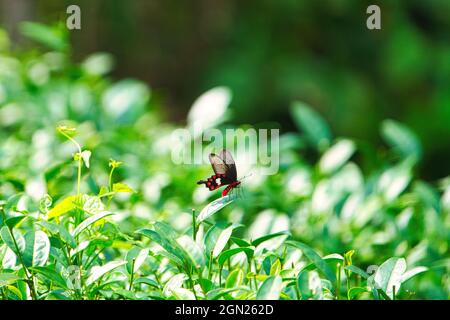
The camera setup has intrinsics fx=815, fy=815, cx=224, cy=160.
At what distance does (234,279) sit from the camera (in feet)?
3.58

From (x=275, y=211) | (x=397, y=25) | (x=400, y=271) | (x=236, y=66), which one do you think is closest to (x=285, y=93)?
(x=236, y=66)

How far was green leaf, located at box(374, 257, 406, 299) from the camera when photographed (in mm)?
1080

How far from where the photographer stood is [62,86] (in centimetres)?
234

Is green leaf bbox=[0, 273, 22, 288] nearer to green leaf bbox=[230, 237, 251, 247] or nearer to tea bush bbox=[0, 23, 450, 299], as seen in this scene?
tea bush bbox=[0, 23, 450, 299]

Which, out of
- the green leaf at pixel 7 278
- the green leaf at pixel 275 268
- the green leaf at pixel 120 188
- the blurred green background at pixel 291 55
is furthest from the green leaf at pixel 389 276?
the blurred green background at pixel 291 55

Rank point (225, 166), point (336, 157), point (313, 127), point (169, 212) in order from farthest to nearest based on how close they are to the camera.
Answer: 1. point (313, 127)
2. point (336, 157)
3. point (169, 212)
4. point (225, 166)

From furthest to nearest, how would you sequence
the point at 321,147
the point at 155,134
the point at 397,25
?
the point at 397,25, the point at 155,134, the point at 321,147

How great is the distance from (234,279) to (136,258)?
14 centimetres

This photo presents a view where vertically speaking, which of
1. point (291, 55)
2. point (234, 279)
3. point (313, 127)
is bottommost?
point (234, 279)

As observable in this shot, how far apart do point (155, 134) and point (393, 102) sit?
244 centimetres

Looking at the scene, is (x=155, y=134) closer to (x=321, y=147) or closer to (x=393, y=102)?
(x=321, y=147)

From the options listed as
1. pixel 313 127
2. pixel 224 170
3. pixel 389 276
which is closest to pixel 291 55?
pixel 313 127

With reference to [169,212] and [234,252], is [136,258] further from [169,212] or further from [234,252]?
[169,212]

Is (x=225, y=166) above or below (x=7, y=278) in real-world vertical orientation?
above
